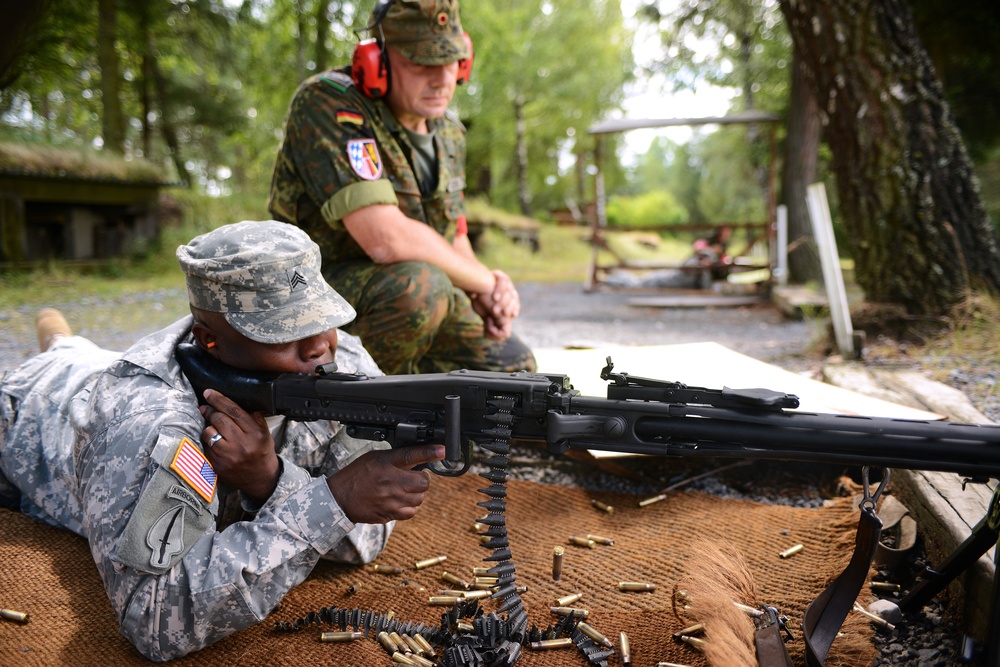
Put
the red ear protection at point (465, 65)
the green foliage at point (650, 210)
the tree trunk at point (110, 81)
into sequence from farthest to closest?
the green foliage at point (650, 210) < the tree trunk at point (110, 81) < the red ear protection at point (465, 65)

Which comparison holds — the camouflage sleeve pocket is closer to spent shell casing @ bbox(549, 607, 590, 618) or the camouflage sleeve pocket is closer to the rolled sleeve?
spent shell casing @ bbox(549, 607, 590, 618)

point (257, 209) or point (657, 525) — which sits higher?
point (257, 209)

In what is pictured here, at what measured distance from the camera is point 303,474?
2.61 m

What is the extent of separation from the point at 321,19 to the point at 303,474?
16064mm

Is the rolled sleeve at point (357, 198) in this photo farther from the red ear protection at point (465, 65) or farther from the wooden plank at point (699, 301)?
the wooden plank at point (699, 301)

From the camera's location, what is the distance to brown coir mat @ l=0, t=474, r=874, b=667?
7.70 ft

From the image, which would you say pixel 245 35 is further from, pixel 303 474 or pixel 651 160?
pixel 651 160

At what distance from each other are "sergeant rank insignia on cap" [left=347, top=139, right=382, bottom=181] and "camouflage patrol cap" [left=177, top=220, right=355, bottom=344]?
1351 millimetres

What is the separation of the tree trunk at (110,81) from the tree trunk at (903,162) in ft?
37.9

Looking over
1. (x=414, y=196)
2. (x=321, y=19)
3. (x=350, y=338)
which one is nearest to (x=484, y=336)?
(x=414, y=196)

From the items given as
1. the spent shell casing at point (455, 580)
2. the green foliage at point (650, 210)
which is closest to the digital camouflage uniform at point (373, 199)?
the spent shell casing at point (455, 580)

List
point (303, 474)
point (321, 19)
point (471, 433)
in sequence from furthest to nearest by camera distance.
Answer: point (321, 19) < point (303, 474) < point (471, 433)

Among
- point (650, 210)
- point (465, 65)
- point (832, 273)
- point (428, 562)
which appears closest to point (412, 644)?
point (428, 562)

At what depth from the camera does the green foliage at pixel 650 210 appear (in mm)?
44812
